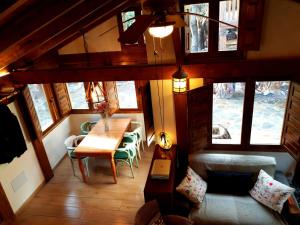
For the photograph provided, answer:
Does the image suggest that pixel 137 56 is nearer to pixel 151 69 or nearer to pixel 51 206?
A: pixel 151 69

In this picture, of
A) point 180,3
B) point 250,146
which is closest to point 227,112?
point 250,146

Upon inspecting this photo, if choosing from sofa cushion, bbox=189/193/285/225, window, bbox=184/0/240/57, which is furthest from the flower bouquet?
sofa cushion, bbox=189/193/285/225

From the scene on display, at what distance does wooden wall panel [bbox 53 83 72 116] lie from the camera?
5.96 metres

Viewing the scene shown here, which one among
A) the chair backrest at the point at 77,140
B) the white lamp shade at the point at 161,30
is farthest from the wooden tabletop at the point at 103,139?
the white lamp shade at the point at 161,30

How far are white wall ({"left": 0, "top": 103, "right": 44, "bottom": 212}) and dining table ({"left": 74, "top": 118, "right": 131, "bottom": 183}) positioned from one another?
88 cm

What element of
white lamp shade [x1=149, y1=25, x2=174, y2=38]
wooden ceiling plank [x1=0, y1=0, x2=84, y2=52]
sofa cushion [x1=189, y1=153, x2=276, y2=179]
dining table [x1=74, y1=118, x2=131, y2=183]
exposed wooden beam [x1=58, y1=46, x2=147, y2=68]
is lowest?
sofa cushion [x1=189, y1=153, x2=276, y2=179]

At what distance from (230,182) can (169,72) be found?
2013 millimetres

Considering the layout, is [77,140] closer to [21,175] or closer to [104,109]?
[104,109]

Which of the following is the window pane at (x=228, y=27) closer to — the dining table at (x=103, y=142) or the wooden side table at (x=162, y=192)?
the wooden side table at (x=162, y=192)

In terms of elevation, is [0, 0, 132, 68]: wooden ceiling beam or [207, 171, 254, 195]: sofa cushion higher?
[0, 0, 132, 68]: wooden ceiling beam

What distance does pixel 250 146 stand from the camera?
14.8 feet

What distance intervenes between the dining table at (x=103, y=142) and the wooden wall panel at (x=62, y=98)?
980mm

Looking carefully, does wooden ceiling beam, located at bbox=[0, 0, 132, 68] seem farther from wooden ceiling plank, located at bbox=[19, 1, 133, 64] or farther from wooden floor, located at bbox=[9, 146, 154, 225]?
wooden floor, located at bbox=[9, 146, 154, 225]

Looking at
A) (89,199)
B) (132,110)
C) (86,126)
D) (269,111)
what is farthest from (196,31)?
(86,126)
